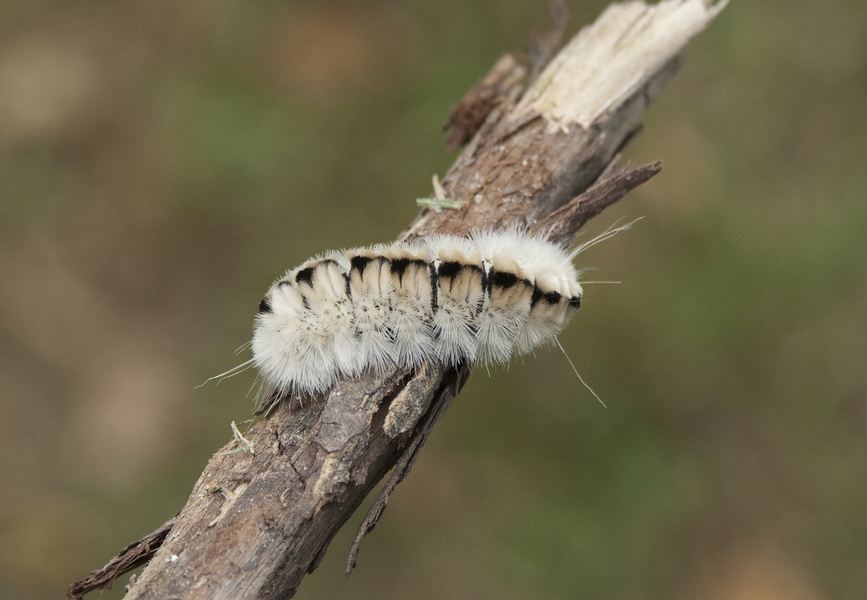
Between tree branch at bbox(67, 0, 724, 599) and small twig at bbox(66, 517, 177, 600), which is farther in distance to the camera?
small twig at bbox(66, 517, 177, 600)

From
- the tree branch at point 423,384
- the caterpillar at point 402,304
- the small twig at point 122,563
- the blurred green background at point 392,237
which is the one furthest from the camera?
the blurred green background at point 392,237

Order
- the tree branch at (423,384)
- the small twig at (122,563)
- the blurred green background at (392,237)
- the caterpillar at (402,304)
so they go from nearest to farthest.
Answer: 1. the tree branch at (423,384)
2. the small twig at (122,563)
3. the caterpillar at (402,304)
4. the blurred green background at (392,237)

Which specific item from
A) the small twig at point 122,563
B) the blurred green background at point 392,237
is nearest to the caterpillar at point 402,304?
the small twig at point 122,563

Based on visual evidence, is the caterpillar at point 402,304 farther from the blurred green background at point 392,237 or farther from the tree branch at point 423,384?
the blurred green background at point 392,237

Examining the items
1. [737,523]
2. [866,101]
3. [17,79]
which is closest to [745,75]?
[866,101]

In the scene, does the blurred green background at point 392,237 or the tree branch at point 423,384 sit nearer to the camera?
the tree branch at point 423,384

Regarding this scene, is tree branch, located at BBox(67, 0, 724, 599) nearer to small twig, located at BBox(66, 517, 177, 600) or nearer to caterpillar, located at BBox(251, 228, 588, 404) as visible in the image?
small twig, located at BBox(66, 517, 177, 600)

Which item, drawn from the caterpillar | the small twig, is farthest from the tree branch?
the caterpillar
